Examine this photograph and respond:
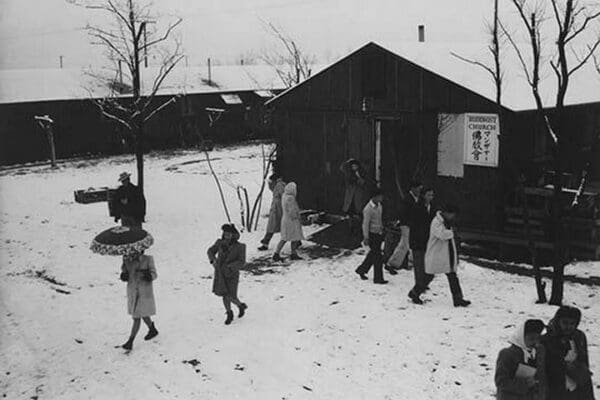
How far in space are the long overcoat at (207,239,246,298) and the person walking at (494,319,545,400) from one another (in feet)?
17.0

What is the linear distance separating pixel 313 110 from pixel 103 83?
2124cm

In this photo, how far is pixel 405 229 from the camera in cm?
1279

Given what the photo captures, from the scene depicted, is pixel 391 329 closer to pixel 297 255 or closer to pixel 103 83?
pixel 297 255

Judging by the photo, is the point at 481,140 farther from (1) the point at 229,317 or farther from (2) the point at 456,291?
(1) the point at 229,317

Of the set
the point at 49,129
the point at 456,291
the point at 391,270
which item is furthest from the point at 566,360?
the point at 49,129

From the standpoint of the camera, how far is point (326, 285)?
12.7 meters

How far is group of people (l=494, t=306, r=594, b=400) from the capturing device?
248 inches

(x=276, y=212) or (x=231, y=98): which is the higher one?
(x=231, y=98)

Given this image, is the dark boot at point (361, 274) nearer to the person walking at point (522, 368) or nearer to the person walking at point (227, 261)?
the person walking at point (227, 261)

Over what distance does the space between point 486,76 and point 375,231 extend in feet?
19.5

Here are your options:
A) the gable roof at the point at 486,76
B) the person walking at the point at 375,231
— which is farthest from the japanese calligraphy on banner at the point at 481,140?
the person walking at the point at 375,231

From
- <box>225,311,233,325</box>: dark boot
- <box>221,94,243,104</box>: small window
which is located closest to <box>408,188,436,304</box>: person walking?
<box>225,311,233,325</box>: dark boot

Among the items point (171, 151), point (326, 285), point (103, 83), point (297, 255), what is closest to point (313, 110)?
point (297, 255)

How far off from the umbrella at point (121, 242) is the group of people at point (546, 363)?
215 inches
